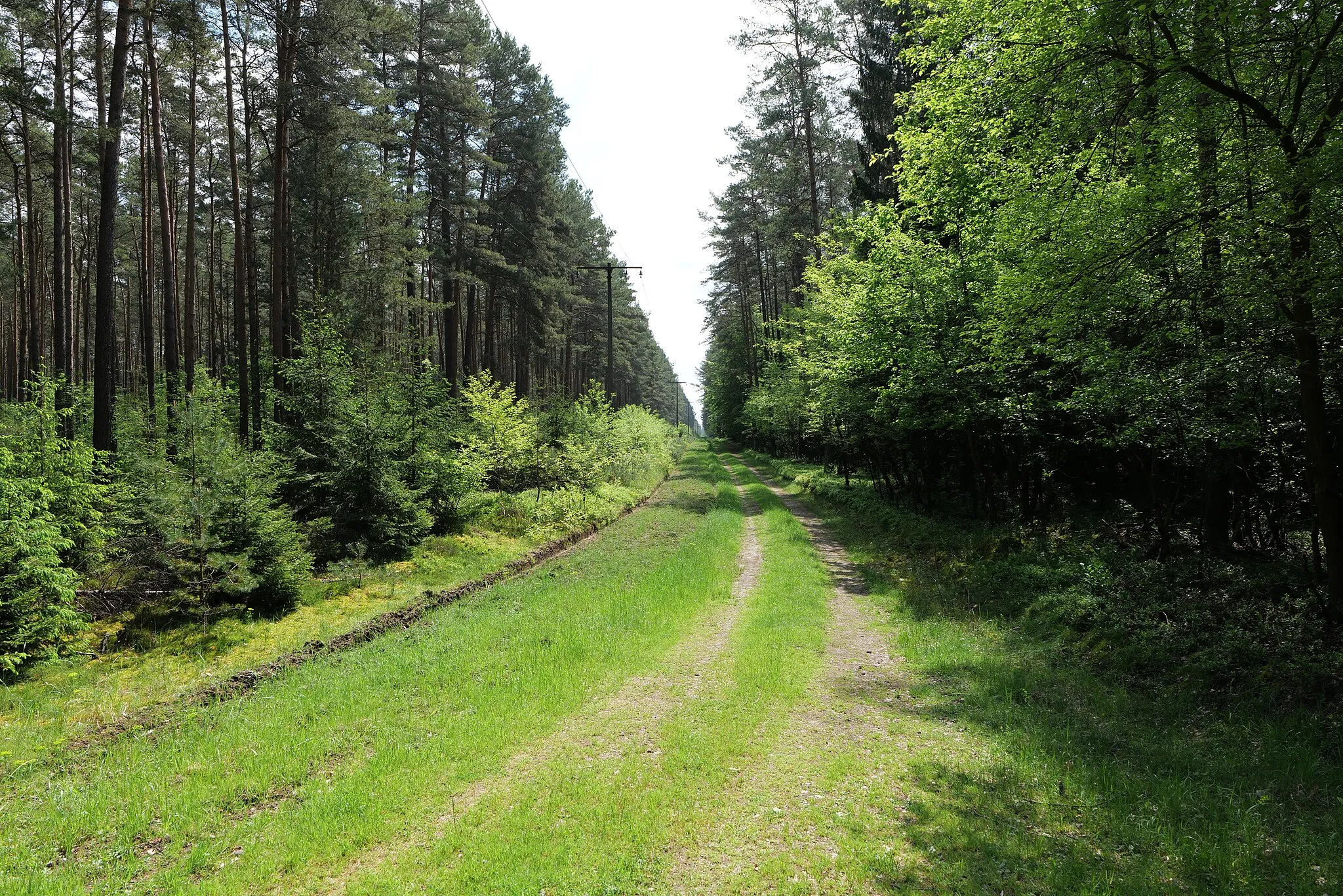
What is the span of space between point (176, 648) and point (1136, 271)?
13.4 meters

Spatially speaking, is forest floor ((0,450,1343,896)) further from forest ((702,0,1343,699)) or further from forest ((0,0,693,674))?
forest ((0,0,693,674))

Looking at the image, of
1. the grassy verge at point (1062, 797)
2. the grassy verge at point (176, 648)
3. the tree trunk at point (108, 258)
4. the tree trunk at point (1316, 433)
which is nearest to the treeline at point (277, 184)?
the tree trunk at point (108, 258)

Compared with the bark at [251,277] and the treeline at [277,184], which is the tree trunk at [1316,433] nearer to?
the treeline at [277,184]

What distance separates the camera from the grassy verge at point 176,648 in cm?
598

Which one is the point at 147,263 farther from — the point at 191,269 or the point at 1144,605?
the point at 1144,605

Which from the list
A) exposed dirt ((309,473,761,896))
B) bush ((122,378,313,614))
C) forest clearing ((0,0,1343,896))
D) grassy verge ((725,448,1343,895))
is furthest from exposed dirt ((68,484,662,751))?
grassy verge ((725,448,1343,895))

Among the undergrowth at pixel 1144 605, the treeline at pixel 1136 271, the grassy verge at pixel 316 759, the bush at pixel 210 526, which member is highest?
the treeline at pixel 1136 271

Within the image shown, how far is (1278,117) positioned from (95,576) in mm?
15849

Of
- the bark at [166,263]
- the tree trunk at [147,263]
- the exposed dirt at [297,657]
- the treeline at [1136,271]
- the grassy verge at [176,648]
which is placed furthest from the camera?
the tree trunk at [147,263]

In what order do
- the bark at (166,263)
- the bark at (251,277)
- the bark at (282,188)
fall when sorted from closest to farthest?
the bark at (166,263)
the bark at (282,188)
the bark at (251,277)

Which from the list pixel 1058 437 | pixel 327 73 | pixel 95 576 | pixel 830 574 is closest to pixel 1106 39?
pixel 1058 437

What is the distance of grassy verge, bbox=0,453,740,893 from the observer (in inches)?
155

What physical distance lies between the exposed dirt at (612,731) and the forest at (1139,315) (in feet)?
16.7

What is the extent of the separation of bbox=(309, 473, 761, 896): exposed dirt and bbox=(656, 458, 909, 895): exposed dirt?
1125 millimetres
